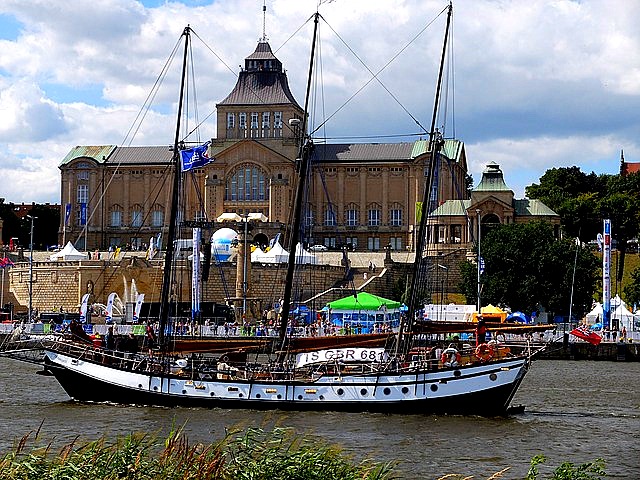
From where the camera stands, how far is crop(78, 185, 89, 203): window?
166125 millimetres

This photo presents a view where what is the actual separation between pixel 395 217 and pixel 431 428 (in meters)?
116

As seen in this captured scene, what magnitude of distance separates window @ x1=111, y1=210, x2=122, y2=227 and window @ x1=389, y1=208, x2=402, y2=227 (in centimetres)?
3688

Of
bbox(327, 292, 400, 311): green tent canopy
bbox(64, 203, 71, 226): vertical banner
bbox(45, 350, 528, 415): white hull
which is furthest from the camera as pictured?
bbox(64, 203, 71, 226): vertical banner

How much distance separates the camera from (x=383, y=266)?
416ft

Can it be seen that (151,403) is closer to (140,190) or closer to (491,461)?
(491,461)

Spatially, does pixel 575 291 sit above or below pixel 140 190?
below

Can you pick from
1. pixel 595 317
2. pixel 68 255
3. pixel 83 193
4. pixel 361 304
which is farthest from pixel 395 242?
pixel 361 304

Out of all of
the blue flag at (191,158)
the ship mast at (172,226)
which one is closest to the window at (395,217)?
the blue flag at (191,158)

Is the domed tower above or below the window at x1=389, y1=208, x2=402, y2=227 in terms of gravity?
above

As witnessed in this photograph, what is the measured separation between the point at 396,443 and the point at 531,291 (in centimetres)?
6861

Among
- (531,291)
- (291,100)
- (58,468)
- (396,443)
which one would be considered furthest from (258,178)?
(58,468)

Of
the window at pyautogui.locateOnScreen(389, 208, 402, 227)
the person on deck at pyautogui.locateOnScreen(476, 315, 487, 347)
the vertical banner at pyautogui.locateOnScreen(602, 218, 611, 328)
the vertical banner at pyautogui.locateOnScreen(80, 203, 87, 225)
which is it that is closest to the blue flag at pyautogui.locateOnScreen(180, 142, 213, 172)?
the person on deck at pyautogui.locateOnScreen(476, 315, 487, 347)

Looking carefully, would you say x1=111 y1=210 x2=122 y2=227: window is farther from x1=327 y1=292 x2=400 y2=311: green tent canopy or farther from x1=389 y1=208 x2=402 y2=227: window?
x1=327 y1=292 x2=400 y2=311: green tent canopy

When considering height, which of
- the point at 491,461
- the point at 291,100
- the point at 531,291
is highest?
the point at 291,100
